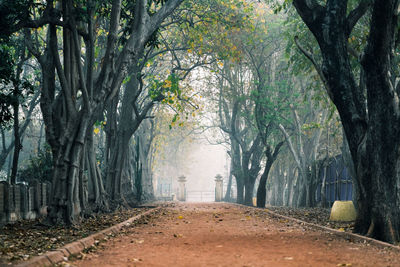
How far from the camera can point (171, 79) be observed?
19.6m

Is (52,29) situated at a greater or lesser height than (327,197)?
greater

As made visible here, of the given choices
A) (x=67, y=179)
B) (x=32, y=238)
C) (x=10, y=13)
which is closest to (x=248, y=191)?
(x=67, y=179)

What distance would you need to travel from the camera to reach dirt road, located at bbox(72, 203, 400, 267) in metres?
6.51

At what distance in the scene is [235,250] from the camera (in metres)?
7.67

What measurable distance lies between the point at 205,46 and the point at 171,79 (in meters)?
5.44

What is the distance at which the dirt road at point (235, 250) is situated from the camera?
21.4ft

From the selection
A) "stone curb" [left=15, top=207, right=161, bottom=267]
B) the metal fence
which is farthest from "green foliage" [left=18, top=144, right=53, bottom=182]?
the metal fence

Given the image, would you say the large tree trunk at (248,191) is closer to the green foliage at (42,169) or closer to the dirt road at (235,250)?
the green foliage at (42,169)

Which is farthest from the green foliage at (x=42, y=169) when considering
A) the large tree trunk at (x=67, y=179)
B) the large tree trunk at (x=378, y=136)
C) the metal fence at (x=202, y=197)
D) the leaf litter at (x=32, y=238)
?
the metal fence at (x=202, y=197)

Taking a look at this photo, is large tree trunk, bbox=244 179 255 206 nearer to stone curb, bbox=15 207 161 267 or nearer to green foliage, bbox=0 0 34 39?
green foliage, bbox=0 0 34 39

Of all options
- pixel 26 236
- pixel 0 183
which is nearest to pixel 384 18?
pixel 26 236

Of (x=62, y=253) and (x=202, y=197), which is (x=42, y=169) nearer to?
(x=62, y=253)

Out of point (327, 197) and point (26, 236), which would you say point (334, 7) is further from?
point (327, 197)

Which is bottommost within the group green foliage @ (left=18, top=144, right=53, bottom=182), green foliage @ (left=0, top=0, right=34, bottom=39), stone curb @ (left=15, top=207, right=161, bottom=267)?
stone curb @ (left=15, top=207, right=161, bottom=267)
